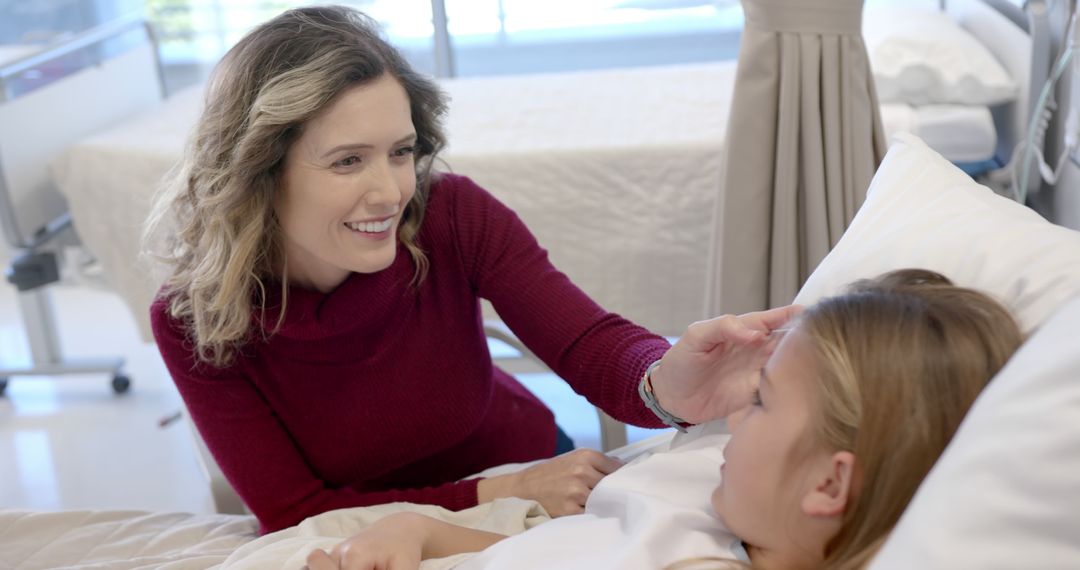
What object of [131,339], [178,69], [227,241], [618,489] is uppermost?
[227,241]

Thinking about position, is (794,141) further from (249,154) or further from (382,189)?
(249,154)

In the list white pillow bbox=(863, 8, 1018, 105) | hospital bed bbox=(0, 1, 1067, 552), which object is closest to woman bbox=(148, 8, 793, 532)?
hospital bed bbox=(0, 1, 1067, 552)

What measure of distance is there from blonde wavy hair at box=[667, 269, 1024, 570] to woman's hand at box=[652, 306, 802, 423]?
0.21 m

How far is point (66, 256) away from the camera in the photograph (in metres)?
3.70

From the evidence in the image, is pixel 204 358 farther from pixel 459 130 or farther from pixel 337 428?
pixel 459 130

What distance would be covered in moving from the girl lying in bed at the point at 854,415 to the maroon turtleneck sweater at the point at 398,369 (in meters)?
0.44

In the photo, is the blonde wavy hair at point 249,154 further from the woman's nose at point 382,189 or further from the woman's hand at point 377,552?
the woman's hand at point 377,552

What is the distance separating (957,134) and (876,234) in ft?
4.51

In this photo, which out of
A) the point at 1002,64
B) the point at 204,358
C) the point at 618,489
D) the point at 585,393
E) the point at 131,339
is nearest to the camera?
the point at 618,489

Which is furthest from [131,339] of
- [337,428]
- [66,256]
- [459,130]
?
[337,428]

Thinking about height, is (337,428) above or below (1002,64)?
below

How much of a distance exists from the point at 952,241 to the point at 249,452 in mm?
903

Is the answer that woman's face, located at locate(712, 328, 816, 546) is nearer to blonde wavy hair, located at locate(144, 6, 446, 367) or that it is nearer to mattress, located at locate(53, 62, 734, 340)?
blonde wavy hair, located at locate(144, 6, 446, 367)

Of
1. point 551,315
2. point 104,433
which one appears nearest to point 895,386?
point 551,315
